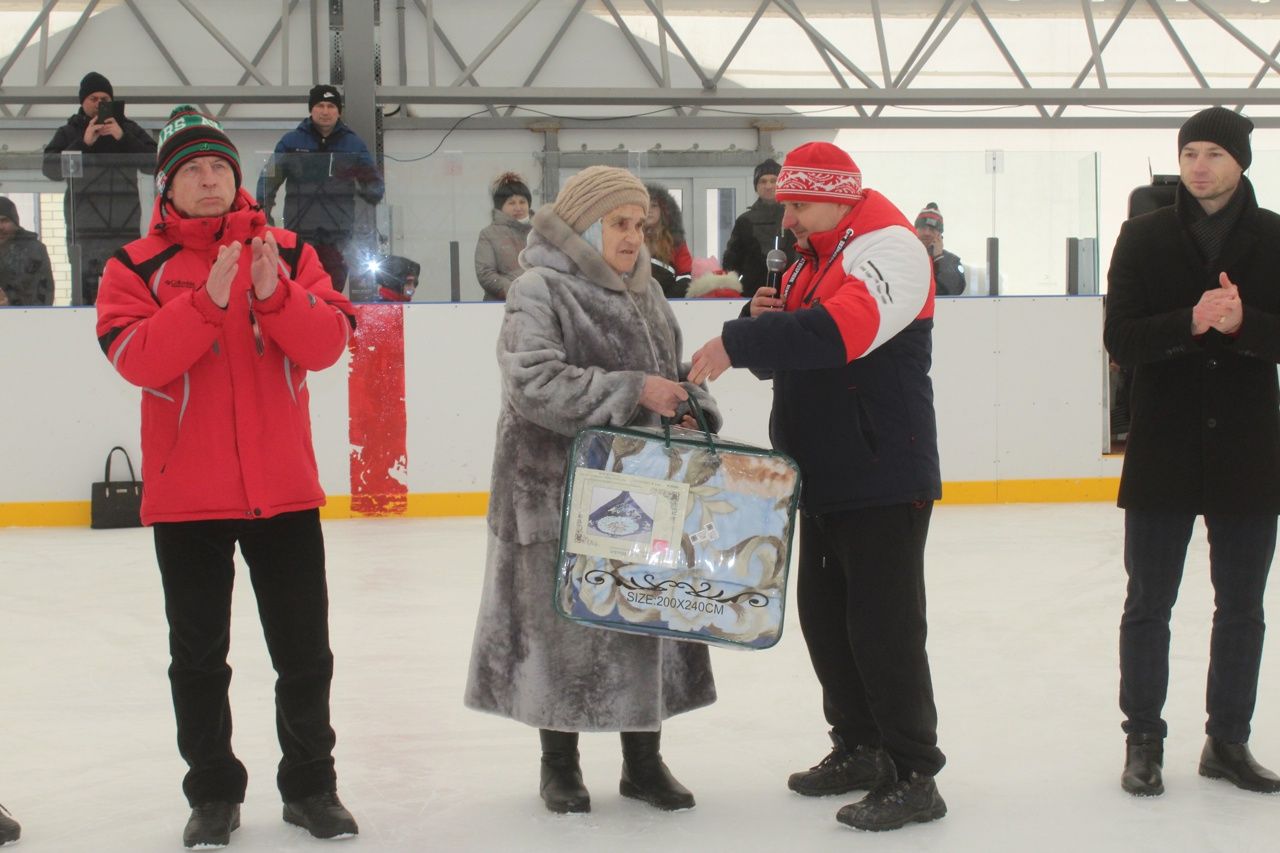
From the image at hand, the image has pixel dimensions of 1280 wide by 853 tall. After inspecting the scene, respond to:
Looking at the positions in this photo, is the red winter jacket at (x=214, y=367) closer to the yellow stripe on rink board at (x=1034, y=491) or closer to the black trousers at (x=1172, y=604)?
the black trousers at (x=1172, y=604)

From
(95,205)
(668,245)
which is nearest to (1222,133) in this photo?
(668,245)

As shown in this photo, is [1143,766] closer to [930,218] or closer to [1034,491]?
[1034,491]

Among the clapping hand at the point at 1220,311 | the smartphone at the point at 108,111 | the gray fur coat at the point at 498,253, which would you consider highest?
the smartphone at the point at 108,111

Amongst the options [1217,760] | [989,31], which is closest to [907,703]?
[1217,760]

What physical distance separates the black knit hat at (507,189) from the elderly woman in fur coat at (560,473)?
4612mm

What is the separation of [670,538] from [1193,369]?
1060mm

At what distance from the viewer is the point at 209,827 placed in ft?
8.27

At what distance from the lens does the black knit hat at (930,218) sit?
7.37 meters

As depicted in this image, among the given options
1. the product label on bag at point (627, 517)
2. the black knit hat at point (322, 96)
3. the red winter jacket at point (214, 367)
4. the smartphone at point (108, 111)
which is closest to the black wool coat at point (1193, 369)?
the product label on bag at point (627, 517)

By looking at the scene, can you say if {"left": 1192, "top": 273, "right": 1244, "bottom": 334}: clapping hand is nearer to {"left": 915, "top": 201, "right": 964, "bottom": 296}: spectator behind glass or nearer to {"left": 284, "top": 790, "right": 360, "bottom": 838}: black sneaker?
{"left": 284, "top": 790, "right": 360, "bottom": 838}: black sneaker

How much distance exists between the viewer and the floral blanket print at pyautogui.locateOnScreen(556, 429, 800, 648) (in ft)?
8.20

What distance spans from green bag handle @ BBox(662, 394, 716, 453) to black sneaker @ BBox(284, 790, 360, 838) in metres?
0.87

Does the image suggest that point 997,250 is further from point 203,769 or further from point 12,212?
point 203,769

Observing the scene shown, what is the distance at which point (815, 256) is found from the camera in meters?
2.67
